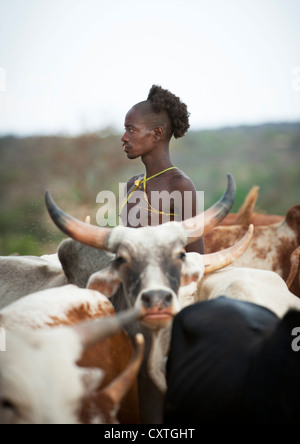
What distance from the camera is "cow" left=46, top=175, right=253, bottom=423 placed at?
95.8 inches

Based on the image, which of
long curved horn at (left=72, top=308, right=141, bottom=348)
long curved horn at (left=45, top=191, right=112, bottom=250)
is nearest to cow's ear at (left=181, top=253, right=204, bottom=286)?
long curved horn at (left=45, top=191, right=112, bottom=250)

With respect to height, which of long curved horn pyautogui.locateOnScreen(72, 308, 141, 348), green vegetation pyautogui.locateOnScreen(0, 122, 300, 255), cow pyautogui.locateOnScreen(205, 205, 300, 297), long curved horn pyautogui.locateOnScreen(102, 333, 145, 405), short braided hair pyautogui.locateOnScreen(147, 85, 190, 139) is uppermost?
short braided hair pyautogui.locateOnScreen(147, 85, 190, 139)

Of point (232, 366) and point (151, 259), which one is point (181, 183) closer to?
point (151, 259)

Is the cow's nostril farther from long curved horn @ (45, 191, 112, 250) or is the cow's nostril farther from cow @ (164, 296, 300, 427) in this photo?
long curved horn @ (45, 191, 112, 250)

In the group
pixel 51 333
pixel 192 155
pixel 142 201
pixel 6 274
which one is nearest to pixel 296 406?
pixel 51 333

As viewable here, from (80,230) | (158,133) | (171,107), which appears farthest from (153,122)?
(80,230)

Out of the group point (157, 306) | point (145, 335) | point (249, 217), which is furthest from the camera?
point (249, 217)

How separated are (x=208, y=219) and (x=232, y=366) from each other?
109 centimetres

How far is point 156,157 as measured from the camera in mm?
3785

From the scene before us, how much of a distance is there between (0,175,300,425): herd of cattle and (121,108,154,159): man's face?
928mm

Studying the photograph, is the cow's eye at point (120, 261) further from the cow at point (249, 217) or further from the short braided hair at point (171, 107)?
the cow at point (249, 217)

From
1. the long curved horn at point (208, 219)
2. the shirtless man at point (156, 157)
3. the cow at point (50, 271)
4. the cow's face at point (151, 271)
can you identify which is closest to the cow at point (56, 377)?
the cow's face at point (151, 271)

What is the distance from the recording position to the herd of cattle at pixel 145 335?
1.74m
